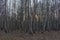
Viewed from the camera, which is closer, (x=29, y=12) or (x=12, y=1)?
(x=29, y=12)

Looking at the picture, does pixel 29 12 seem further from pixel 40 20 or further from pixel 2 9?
pixel 2 9

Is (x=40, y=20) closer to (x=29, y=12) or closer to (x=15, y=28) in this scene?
(x=29, y=12)

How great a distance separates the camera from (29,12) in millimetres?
9734

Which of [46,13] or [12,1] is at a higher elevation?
[12,1]

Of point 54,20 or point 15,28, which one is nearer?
point 15,28

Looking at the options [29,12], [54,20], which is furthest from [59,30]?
[29,12]

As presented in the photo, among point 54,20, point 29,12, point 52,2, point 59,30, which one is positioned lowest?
point 59,30

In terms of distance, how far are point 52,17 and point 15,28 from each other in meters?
3.09

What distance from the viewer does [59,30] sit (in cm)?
1056

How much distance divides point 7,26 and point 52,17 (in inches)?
143

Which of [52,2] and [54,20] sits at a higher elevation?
[52,2]

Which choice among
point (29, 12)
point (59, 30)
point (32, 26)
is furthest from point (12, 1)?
point (59, 30)

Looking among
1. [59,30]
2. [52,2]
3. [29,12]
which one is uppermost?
[52,2]

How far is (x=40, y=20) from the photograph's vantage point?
10.5 m
